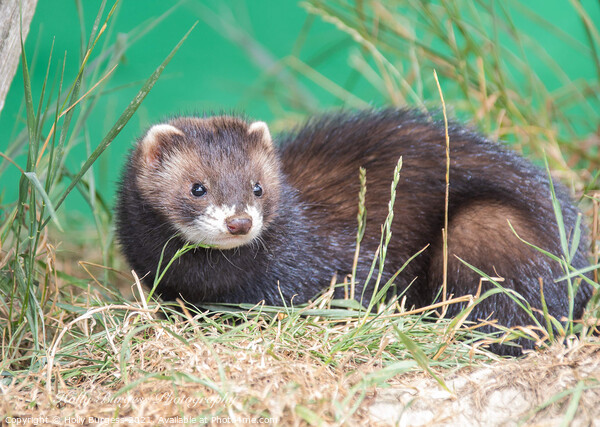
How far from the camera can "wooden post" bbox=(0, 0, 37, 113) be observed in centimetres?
302

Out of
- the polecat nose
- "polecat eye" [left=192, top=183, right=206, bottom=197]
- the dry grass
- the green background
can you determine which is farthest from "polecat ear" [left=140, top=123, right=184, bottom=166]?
the green background

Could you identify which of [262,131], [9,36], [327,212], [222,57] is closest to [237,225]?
[262,131]

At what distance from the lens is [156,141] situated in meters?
3.31

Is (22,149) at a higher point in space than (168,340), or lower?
higher

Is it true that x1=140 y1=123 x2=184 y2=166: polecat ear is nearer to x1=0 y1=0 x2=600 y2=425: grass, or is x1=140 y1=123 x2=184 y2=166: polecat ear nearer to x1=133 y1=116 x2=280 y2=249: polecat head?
x1=133 y1=116 x2=280 y2=249: polecat head

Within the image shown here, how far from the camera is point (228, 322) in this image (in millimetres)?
3424

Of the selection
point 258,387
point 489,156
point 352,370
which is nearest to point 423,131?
point 489,156

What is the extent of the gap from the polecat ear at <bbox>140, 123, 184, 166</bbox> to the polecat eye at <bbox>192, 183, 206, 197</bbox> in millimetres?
277

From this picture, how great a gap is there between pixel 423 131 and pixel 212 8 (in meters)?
2.99

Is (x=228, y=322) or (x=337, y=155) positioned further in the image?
(x=337, y=155)

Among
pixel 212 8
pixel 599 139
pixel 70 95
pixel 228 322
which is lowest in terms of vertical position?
pixel 228 322

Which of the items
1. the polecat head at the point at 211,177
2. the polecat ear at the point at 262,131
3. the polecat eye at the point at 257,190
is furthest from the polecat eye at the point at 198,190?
the polecat ear at the point at 262,131

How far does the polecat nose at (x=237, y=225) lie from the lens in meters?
2.91

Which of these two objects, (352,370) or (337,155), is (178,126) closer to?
(337,155)
